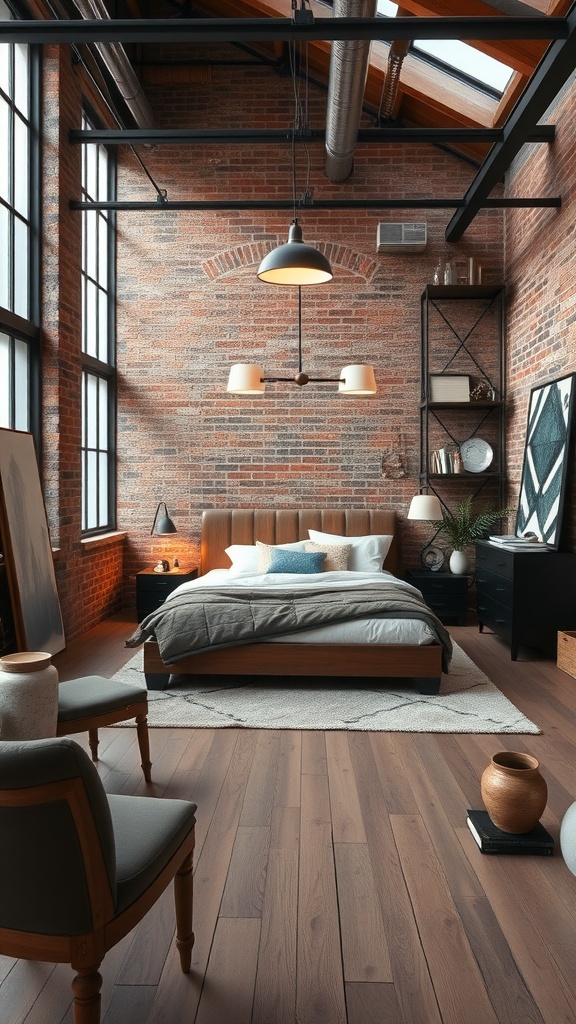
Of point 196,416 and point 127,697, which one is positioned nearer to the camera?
point 127,697

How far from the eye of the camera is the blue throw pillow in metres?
6.11

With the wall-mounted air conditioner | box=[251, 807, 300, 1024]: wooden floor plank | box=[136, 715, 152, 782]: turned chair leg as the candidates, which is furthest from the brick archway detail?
box=[251, 807, 300, 1024]: wooden floor plank

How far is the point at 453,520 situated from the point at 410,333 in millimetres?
1874

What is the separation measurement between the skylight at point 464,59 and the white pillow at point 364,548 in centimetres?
379

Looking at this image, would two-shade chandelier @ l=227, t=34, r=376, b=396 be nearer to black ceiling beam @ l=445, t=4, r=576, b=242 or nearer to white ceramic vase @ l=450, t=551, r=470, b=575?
black ceiling beam @ l=445, t=4, r=576, b=242

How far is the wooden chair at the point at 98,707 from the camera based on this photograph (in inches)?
117

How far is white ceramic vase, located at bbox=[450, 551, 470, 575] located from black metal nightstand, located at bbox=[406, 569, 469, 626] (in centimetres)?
15

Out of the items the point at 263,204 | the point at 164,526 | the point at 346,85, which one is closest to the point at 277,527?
the point at 164,526

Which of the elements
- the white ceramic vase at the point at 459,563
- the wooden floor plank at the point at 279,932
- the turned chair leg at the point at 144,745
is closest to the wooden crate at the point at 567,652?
the white ceramic vase at the point at 459,563

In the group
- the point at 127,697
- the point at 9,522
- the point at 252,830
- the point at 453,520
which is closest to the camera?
the point at 252,830

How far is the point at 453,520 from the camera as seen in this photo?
7129 millimetres

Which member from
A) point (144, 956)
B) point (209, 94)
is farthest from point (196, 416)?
point (144, 956)

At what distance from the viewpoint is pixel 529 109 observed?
182 inches

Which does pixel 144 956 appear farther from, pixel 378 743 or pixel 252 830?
pixel 378 743
